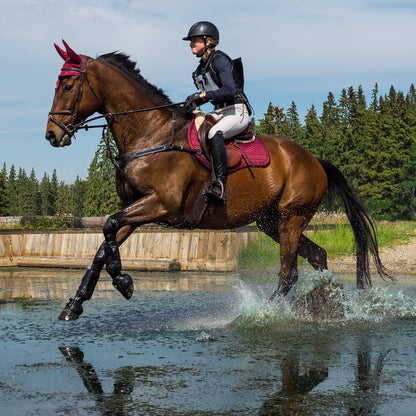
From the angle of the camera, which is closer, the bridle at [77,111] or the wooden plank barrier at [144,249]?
the bridle at [77,111]

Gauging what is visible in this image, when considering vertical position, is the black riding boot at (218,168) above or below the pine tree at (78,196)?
below

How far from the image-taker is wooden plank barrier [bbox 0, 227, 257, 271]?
14445mm

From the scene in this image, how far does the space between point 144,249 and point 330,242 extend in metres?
4.80

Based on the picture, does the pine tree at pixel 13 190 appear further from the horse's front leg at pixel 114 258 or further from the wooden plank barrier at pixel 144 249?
the horse's front leg at pixel 114 258

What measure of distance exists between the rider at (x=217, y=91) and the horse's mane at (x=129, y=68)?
391 millimetres

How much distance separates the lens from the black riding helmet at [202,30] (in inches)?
289

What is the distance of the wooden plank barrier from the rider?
680 centimetres

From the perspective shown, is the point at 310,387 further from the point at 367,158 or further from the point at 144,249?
the point at 367,158

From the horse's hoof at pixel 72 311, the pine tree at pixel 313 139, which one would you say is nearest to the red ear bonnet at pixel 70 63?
the horse's hoof at pixel 72 311

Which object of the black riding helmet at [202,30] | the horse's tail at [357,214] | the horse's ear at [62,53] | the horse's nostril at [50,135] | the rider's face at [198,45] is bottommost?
the horse's tail at [357,214]

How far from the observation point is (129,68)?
7.58 meters

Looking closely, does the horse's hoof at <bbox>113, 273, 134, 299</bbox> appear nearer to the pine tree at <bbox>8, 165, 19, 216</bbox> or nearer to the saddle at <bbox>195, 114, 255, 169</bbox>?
the saddle at <bbox>195, 114, 255, 169</bbox>

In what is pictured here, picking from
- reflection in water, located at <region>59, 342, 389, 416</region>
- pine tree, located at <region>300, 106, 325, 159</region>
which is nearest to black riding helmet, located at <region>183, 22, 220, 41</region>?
reflection in water, located at <region>59, 342, 389, 416</region>

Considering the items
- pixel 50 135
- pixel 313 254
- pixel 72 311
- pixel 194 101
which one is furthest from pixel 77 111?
pixel 313 254
